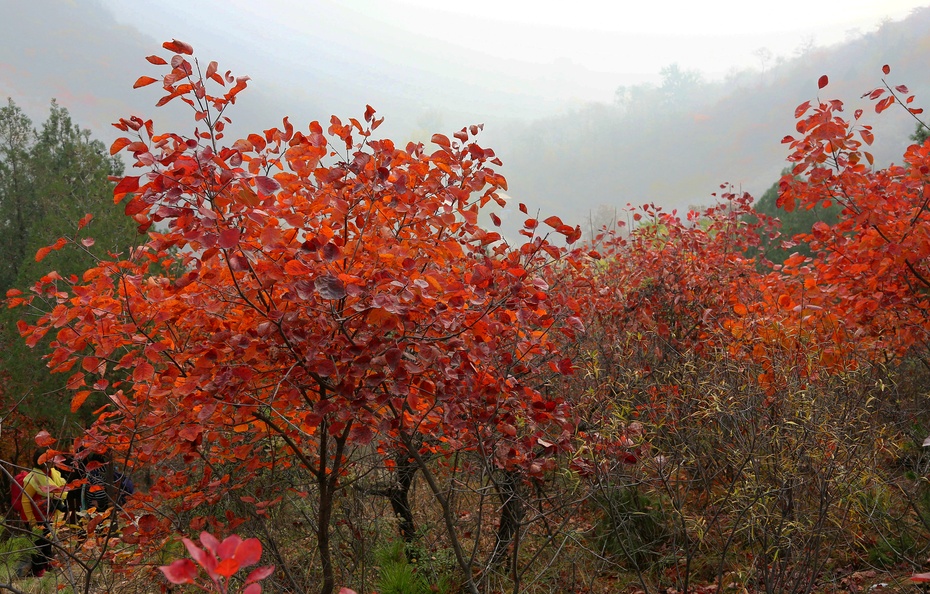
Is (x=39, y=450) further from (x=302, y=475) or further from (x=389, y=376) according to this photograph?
(x=389, y=376)

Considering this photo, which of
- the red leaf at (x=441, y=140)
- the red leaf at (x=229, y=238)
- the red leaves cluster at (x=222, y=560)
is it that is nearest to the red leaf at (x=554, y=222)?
the red leaf at (x=441, y=140)

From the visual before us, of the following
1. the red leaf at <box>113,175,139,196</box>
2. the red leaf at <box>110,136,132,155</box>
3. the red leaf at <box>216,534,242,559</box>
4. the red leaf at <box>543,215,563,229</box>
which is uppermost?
the red leaf at <box>543,215,563,229</box>

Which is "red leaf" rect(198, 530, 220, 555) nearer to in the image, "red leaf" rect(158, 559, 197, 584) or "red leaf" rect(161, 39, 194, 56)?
"red leaf" rect(158, 559, 197, 584)

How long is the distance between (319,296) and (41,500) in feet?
20.4

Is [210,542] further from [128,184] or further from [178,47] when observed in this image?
[178,47]

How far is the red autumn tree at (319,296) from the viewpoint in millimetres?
2109

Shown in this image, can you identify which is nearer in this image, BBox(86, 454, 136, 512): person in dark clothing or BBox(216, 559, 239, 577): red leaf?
BBox(216, 559, 239, 577): red leaf

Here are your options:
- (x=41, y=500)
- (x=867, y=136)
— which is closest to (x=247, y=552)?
(x=867, y=136)

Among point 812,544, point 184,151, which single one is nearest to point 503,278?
point 184,151

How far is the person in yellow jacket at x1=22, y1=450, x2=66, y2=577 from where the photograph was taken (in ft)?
8.83

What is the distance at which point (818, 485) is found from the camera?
125 inches

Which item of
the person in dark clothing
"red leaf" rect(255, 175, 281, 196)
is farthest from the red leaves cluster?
the person in dark clothing

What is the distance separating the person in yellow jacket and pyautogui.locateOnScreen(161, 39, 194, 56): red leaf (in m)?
1.57

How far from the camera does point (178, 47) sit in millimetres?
2098
